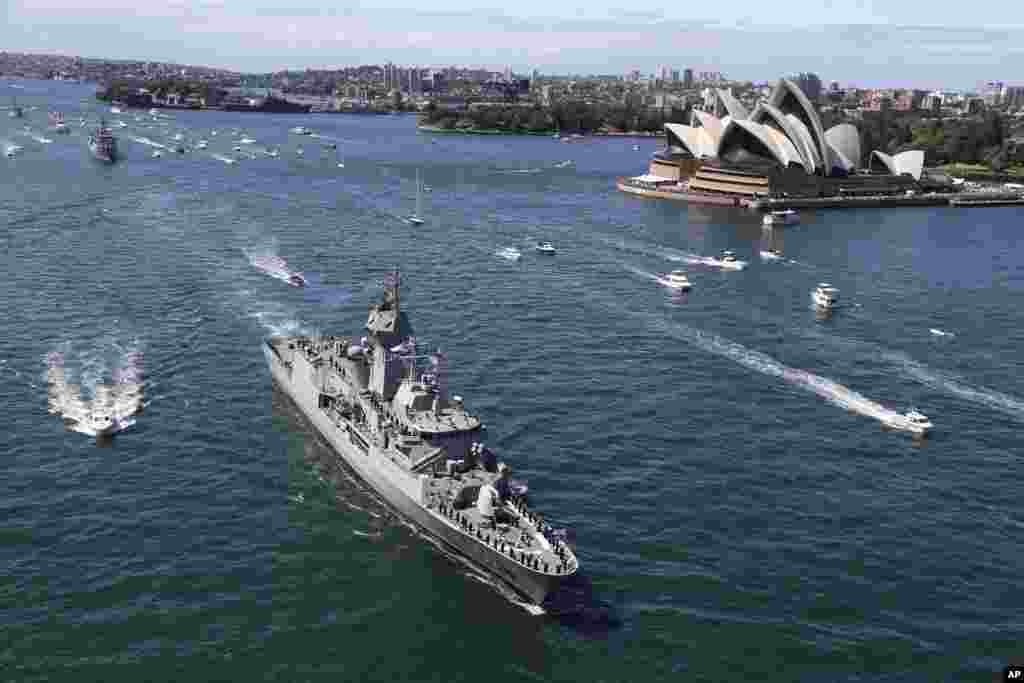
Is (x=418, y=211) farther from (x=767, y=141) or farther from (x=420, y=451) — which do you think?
(x=420, y=451)

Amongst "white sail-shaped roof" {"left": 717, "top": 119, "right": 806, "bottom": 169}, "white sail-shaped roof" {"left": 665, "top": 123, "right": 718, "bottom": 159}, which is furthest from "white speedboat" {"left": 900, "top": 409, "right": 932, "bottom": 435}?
"white sail-shaped roof" {"left": 665, "top": 123, "right": 718, "bottom": 159}

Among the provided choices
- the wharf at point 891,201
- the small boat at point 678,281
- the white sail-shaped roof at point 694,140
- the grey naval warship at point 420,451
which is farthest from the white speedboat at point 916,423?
the white sail-shaped roof at point 694,140

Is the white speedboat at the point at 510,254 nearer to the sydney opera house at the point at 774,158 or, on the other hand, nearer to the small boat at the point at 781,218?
the small boat at the point at 781,218

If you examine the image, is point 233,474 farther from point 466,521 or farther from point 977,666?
point 977,666

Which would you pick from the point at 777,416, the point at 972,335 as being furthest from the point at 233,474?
the point at 972,335

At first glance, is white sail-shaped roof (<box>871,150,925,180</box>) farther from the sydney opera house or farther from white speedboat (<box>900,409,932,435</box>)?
white speedboat (<box>900,409,932,435</box>)

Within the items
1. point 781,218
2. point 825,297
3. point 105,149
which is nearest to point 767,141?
point 781,218
